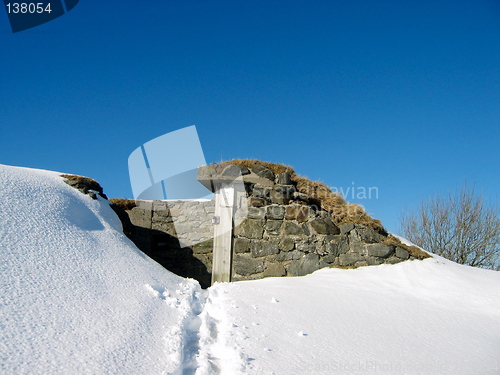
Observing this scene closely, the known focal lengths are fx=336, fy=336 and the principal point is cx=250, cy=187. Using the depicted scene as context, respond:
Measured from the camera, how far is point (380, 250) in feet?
16.0

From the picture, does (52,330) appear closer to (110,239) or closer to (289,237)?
(110,239)

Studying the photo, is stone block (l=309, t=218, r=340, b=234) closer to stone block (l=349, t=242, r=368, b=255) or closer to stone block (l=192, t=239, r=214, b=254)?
stone block (l=349, t=242, r=368, b=255)

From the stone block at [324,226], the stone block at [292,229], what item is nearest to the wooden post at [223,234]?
the stone block at [292,229]

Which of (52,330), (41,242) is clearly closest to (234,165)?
(41,242)

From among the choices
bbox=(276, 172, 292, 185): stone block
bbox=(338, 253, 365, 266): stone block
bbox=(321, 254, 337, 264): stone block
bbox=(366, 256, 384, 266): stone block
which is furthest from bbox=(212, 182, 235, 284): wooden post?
bbox=(366, 256, 384, 266): stone block

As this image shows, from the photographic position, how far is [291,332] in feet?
9.17

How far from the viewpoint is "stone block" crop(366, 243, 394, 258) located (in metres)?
4.86

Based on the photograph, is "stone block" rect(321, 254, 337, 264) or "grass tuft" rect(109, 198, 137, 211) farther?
"grass tuft" rect(109, 198, 137, 211)

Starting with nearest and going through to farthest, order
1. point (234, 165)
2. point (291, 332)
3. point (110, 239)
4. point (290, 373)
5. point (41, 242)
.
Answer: point (290, 373)
point (291, 332)
point (41, 242)
point (110, 239)
point (234, 165)

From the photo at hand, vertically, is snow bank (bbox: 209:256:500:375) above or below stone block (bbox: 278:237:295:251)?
below

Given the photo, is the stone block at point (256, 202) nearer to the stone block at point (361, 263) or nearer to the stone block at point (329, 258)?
the stone block at point (329, 258)

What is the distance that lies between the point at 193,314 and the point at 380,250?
9.86 feet

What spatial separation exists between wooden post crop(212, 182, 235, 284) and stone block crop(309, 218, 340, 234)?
4.34 feet

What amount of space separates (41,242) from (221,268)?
2817mm
